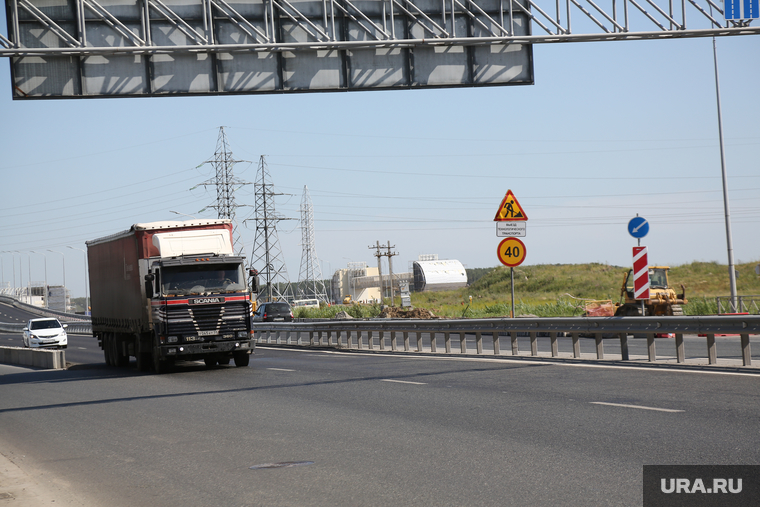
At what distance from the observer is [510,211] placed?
779 inches

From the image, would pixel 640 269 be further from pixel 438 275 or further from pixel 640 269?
pixel 438 275

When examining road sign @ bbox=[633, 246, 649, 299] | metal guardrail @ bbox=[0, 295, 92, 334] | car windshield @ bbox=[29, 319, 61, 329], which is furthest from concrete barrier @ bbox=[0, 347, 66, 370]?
metal guardrail @ bbox=[0, 295, 92, 334]

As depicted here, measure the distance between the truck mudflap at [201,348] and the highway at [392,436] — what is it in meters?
3.16

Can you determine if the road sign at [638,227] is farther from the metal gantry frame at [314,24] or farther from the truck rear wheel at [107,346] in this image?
the truck rear wheel at [107,346]

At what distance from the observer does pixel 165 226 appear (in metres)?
21.1

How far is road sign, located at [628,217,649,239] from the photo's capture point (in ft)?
58.4

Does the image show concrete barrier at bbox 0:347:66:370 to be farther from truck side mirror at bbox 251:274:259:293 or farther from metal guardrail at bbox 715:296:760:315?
metal guardrail at bbox 715:296:760:315

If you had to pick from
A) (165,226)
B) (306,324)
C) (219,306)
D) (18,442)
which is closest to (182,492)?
(18,442)

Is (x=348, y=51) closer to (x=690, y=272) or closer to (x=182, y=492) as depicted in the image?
(x=182, y=492)

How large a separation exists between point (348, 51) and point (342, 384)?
20.4 ft

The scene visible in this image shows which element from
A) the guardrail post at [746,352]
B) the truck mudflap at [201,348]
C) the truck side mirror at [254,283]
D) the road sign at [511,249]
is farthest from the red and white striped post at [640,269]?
the truck mudflap at [201,348]

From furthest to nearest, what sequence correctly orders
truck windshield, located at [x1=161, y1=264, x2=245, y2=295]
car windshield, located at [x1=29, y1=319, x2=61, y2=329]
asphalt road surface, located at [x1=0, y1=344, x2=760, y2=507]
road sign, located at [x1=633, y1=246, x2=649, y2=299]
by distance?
1. car windshield, located at [x1=29, y1=319, x2=61, y2=329]
2. truck windshield, located at [x1=161, y1=264, x2=245, y2=295]
3. road sign, located at [x1=633, y1=246, x2=649, y2=299]
4. asphalt road surface, located at [x1=0, y1=344, x2=760, y2=507]

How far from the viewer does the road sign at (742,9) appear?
49.4ft

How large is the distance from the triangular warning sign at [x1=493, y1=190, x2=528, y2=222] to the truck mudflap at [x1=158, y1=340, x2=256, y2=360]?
6.96 m
